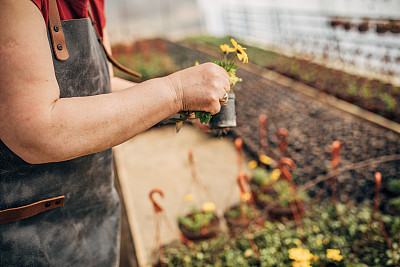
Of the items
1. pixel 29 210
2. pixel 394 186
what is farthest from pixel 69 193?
pixel 394 186

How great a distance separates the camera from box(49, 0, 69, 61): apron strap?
0.73 meters

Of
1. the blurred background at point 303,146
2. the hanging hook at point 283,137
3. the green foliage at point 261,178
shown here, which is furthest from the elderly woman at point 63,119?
the green foliage at point 261,178

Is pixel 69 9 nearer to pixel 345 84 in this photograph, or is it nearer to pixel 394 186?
pixel 394 186

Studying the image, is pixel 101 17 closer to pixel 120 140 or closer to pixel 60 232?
pixel 120 140

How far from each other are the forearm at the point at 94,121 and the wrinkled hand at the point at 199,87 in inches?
1.0

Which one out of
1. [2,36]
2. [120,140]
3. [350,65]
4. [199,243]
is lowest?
[199,243]

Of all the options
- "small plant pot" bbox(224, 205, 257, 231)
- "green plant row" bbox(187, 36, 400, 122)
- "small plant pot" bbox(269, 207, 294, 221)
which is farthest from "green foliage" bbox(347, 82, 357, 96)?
"small plant pot" bbox(224, 205, 257, 231)

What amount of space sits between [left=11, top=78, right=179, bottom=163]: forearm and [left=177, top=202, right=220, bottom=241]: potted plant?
1.62 m

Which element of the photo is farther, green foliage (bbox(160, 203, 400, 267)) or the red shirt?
green foliage (bbox(160, 203, 400, 267))

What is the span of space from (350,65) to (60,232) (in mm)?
5835

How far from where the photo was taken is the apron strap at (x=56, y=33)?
726mm

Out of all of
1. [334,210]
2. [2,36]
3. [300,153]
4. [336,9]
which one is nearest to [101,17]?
[2,36]

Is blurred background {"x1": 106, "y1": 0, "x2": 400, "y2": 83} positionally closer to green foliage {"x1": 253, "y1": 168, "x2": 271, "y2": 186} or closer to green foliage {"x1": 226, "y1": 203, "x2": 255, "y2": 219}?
green foliage {"x1": 253, "y1": 168, "x2": 271, "y2": 186}

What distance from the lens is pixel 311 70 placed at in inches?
Result: 217
